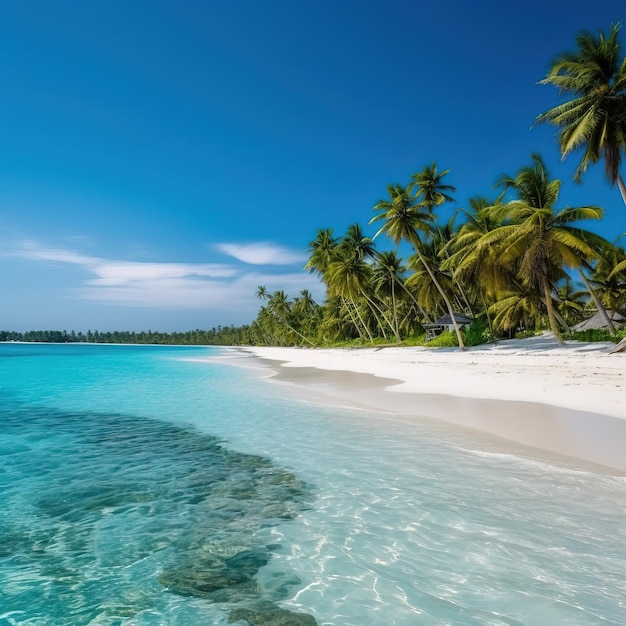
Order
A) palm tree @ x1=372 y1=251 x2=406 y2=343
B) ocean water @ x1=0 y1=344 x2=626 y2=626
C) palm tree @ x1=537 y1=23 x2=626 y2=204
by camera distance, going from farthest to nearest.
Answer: palm tree @ x1=372 y1=251 x2=406 y2=343 < palm tree @ x1=537 y1=23 x2=626 y2=204 < ocean water @ x1=0 y1=344 x2=626 y2=626

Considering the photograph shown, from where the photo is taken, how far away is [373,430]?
27.4 ft

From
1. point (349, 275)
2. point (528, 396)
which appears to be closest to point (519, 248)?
point (528, 396)

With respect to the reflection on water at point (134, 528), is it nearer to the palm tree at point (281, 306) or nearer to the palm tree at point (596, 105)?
the palm tree at point (596, 105)

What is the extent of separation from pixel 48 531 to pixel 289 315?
78163 millimetres

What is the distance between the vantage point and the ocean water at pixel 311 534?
2893mm

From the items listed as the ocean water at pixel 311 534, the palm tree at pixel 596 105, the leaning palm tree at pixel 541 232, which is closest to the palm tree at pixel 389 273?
the leaning palm tree at pixel 541 232

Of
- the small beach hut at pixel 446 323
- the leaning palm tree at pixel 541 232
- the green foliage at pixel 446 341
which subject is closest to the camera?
the leaning palm tree at pixel 541 232

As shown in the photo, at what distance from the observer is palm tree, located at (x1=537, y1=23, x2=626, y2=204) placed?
709 inches

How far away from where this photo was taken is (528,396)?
1134cm

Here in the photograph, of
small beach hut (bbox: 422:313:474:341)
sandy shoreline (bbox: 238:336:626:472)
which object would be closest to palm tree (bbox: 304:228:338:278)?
small beach hut (bbox: 422:313:474:341)

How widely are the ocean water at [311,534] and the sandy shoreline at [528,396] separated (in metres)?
1.07

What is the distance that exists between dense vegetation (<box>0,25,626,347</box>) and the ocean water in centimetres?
1787

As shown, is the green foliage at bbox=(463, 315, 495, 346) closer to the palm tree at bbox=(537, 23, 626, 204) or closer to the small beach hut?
the small beach hut

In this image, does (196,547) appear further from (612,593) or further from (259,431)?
(259,431)
